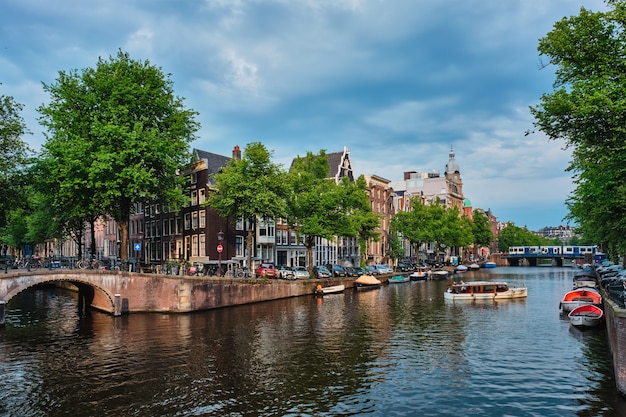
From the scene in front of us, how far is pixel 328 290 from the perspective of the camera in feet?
202

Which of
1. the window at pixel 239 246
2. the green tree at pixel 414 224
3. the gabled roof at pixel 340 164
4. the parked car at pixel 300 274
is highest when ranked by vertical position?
the gabled roof at pixel 340 164

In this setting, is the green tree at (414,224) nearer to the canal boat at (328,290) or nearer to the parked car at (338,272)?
the parked car at (338,272)

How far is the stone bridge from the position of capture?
127ft

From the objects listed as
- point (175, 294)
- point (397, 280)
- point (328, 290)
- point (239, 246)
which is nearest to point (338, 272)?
point (328, 290)

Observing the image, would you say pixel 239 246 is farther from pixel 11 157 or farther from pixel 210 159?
pixel 11 157

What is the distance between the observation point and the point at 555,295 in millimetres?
60031

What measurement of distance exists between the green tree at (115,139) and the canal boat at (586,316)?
37.1 m

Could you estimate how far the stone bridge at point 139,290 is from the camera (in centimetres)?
3881

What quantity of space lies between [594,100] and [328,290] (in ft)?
129

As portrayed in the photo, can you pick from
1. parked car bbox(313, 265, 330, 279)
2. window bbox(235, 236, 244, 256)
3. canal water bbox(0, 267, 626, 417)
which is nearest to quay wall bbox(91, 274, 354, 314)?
canal water bbox(0, 267, 626, 417)

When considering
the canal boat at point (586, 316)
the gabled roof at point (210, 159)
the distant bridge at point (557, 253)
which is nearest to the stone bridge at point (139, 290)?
the gabled roof at point (210, 159)

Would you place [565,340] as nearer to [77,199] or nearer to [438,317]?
[438,317]

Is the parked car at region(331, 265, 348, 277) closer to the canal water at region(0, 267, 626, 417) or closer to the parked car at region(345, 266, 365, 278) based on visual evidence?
the parked car at region(345, 266, 365, 278)

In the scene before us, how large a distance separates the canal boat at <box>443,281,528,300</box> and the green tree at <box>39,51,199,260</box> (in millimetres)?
31990
